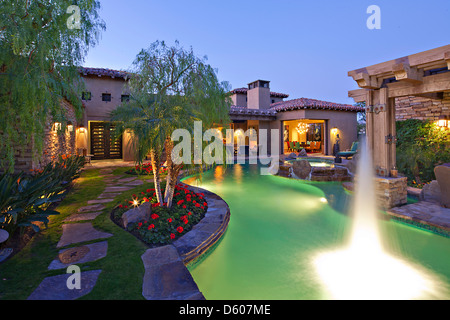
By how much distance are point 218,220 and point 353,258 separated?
264 cm

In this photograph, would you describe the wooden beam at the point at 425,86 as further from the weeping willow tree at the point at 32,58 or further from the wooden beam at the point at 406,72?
the weeping willow tree at the point at 32,58

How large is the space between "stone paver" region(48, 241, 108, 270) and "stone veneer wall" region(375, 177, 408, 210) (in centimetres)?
643

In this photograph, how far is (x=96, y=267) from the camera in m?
3.03

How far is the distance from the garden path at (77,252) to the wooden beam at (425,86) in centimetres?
737

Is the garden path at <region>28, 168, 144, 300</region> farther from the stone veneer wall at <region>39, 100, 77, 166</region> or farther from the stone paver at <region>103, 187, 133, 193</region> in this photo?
the stone veneer wall at <region>39, 100, 77, 166</region>

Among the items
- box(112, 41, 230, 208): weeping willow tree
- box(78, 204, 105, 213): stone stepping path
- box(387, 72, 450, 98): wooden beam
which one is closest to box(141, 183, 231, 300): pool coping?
box(112, 41, 230, 208): weeping willow tree

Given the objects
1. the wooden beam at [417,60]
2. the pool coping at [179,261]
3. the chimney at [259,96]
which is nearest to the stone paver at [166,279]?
the pool coping at [179,261]

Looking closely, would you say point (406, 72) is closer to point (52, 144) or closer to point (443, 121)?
point (443, 121)
